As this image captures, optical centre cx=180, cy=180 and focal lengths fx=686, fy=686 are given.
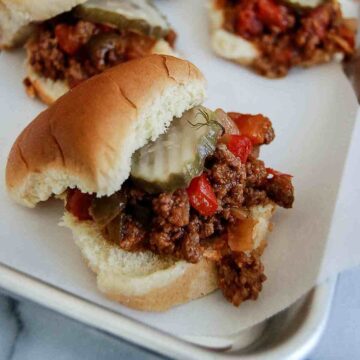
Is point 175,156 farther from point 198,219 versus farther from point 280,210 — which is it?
point 280,210

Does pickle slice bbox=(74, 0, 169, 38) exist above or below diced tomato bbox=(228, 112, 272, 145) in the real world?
above

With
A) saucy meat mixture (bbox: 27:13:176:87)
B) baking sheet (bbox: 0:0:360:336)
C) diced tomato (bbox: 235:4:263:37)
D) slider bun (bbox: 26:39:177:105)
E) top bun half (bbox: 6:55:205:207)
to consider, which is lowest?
baking sheet (bbox: 0:0:360:336)

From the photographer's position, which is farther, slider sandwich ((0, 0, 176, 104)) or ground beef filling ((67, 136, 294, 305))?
slider sandwich ((0, 0, 176, 104))

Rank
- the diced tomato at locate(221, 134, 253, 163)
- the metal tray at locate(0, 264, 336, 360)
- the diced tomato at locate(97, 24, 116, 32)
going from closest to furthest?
the metal tray at locate(0, 264, 336, 360) → the diced tomato at locate(221, 134, 253, 163) → the diced tomato at locate(97, 24, 116, 32)

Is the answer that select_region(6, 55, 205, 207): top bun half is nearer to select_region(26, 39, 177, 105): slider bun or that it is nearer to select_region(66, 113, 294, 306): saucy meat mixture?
select_region(66, 113, 294, 306): saucy meat mixture

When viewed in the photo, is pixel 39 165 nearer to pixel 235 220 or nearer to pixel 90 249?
pixel 90 249

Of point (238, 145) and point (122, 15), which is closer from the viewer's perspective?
point (238, 145)

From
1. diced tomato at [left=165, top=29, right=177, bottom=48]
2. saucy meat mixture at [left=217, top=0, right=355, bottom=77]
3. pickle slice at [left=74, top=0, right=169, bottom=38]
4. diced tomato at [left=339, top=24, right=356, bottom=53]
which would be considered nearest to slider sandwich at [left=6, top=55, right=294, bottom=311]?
pickle slice at [left=74, top=0, right=169, bottom=38]

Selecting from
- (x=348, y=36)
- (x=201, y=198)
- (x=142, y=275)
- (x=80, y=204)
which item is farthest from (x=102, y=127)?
(x=348, y=36)
